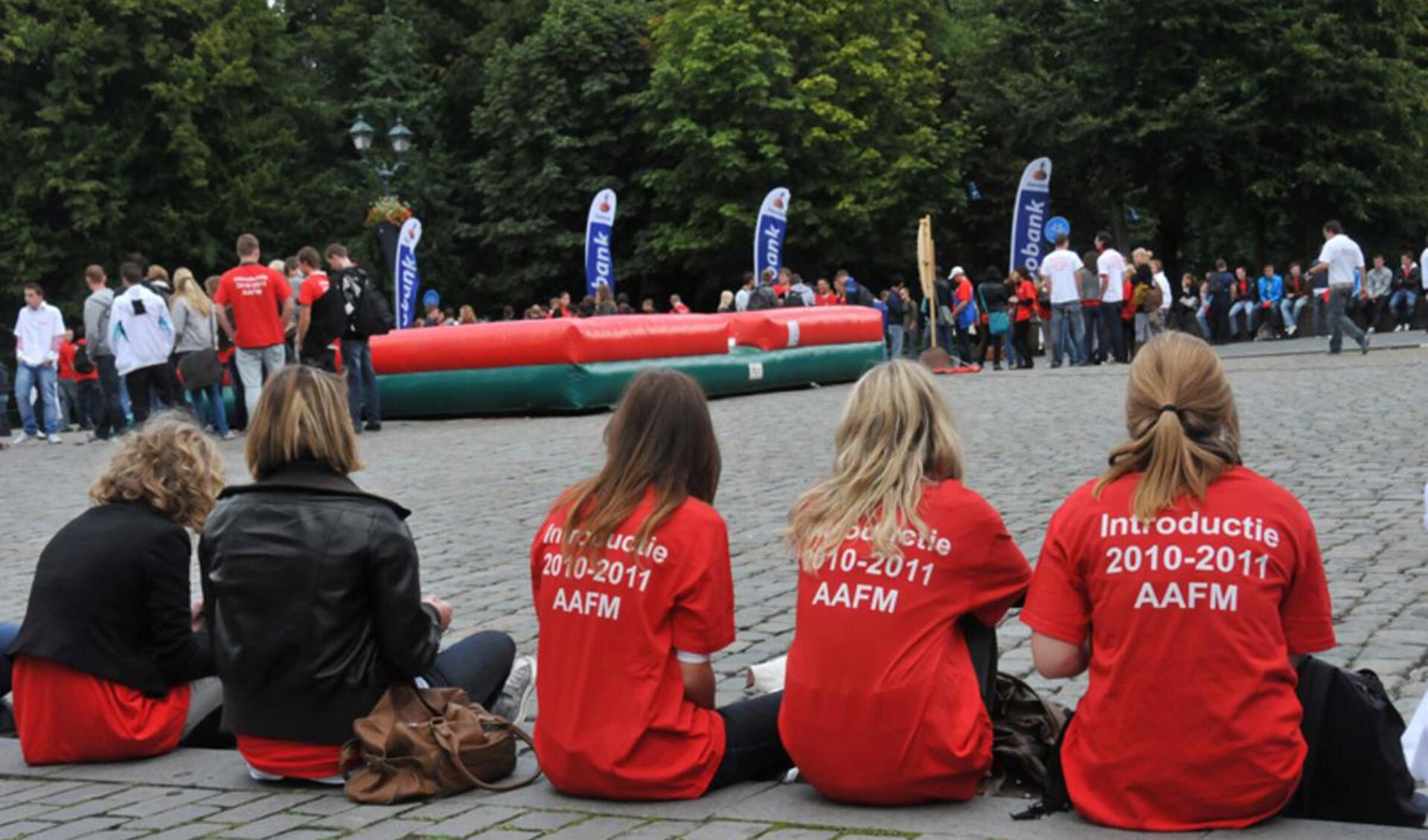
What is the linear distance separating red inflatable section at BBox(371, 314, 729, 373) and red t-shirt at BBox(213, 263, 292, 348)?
115 inches

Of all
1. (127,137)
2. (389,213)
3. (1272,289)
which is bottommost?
(1272,289)

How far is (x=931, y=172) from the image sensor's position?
53.3m

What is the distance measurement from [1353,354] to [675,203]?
2893 cm

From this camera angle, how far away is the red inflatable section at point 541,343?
71.1ft

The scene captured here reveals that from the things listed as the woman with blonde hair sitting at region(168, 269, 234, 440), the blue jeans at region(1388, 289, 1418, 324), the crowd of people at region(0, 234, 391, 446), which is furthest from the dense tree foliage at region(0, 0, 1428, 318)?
the woman with blonde hair sitting at region(168, 269, 234, 440)

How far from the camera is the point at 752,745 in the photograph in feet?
17.0

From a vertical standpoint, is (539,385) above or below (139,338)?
below

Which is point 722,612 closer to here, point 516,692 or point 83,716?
point 516,692

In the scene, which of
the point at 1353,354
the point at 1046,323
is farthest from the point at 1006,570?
the point at 1046,323

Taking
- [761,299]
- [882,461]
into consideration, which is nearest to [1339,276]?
[761,299]

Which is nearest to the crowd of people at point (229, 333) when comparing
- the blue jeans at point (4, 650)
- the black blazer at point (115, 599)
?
the blue jeans at point (4, 650)

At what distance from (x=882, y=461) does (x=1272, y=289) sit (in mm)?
36950

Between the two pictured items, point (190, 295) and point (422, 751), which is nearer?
point (422, 751)

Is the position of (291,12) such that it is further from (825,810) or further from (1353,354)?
(825,810)
